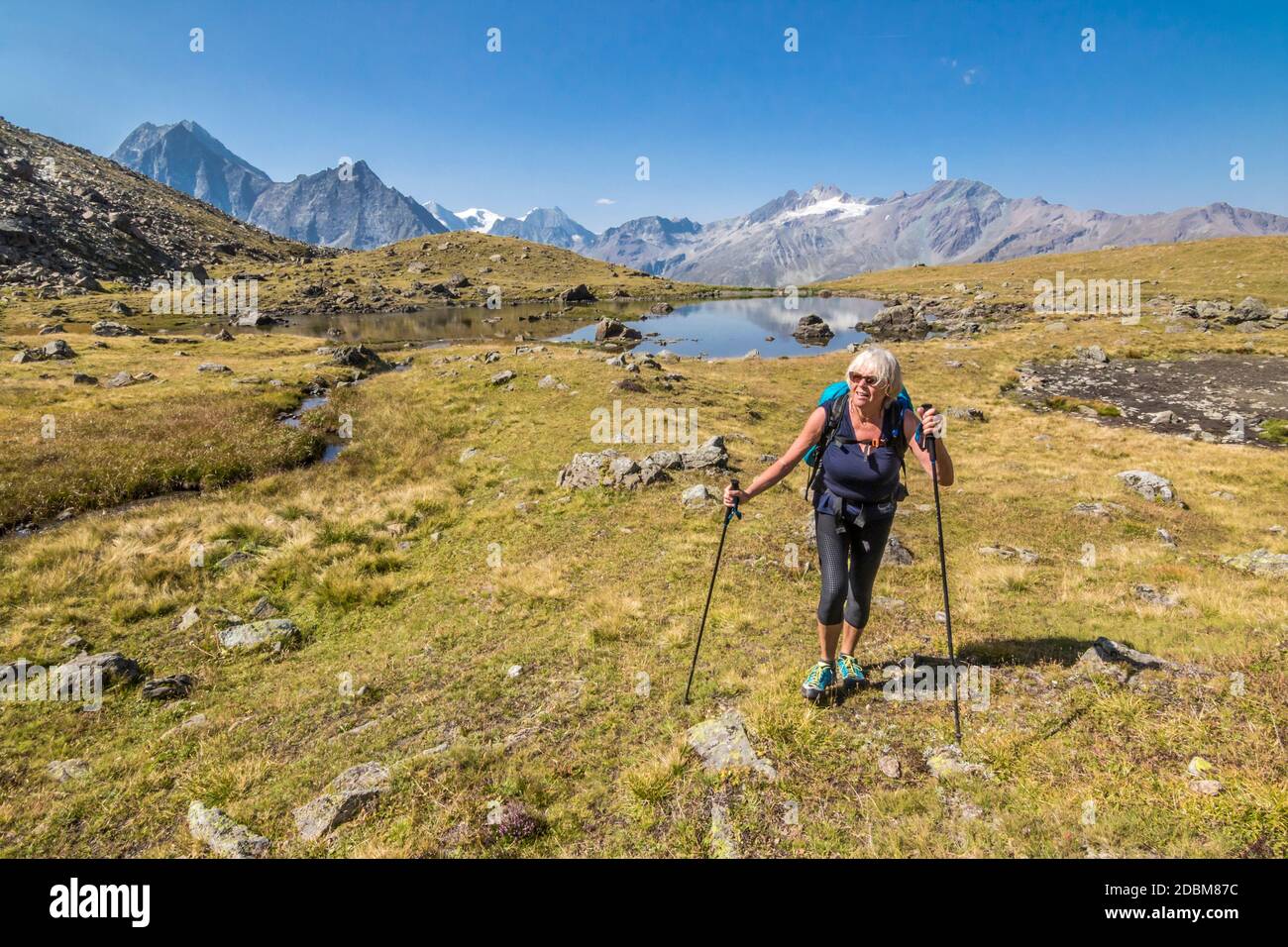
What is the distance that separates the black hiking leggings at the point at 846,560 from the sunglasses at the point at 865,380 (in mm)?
1718

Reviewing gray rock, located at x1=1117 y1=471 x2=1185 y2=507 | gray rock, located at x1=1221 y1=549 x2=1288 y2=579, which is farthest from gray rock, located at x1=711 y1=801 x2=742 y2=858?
gray rock, located at x1=1117 y1=471 x2=1185 y2=507

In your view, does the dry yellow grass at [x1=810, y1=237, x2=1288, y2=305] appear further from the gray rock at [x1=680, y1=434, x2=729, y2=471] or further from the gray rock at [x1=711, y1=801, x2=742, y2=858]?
the gray rock at [x1=711, y1=801, x2=742, y2=858]

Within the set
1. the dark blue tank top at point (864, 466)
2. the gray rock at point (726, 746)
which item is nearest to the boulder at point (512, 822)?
the gray rock at point (726, 746)

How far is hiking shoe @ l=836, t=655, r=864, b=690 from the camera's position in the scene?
7.63 meters

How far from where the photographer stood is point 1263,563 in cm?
1208

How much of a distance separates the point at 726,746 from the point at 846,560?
2906 mm

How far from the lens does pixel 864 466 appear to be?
6.34m

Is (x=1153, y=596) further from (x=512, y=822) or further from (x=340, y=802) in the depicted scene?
(x=340, y=802)

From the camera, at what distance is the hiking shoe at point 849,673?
7.63 m

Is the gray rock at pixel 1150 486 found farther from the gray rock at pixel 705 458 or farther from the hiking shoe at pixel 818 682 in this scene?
the hiking shoe at pixel 818 682
